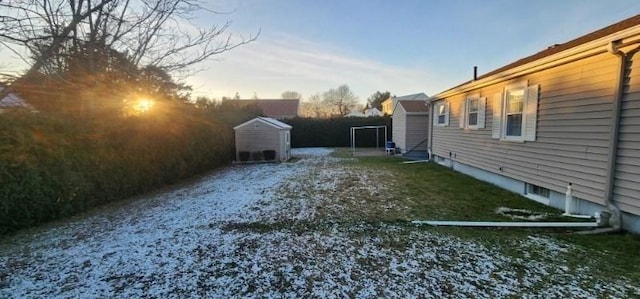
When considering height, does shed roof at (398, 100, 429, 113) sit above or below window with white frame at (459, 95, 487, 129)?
above

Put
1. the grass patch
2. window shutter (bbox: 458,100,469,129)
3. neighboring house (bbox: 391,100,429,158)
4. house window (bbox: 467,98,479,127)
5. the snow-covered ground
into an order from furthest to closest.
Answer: neighboring house (bbox: 391,100,429,158)
window shutter (bbox: 458,100,469,129)
house window (bbox: 467,98,479,127)
the grass patch
the snow-covered ground

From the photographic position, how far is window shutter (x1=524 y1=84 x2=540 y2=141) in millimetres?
5785

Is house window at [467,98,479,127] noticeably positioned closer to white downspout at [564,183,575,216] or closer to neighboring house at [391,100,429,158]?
white downspout at [564,183,575,216]

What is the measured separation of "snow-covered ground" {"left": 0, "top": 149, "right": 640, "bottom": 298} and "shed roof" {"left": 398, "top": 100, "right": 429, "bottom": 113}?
454 inches

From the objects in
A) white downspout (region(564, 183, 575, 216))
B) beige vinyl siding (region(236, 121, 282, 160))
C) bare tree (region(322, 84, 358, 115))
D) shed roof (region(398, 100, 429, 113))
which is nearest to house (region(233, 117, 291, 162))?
beige vinyl siding (region(236, 121, 282, 160))

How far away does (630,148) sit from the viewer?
3.83 m

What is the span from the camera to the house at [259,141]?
14352mm

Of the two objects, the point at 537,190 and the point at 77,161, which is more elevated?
the point at 77,161

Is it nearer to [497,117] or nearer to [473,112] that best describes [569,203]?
[497,117]

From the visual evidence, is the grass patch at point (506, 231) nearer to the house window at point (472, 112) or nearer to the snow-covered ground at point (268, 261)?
the snow-covered ground at point (268, 261)

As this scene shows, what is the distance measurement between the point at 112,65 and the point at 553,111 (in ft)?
27.5

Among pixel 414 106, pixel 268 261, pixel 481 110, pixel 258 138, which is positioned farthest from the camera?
pixel 414 106

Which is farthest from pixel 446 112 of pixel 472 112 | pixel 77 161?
pixel 77 161

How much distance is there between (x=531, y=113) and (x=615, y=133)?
6.49ft
